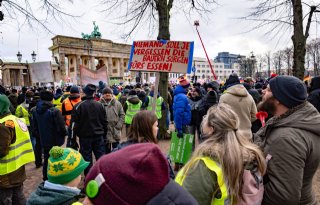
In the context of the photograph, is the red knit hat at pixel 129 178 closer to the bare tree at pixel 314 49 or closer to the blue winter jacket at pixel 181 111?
the blue winter jacket at pixel 181 111

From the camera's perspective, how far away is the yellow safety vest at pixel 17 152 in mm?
3611

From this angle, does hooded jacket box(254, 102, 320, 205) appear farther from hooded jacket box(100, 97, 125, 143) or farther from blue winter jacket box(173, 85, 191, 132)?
hooded jacket box(100, 97, 125, 143)

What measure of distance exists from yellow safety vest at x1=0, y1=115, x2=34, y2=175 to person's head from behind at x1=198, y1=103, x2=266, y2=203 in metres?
2.79

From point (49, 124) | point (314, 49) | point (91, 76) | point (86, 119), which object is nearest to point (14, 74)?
point (91, 76)

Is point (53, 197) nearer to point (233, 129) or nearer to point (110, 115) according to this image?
point (233, 129)

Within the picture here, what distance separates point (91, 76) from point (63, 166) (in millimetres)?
11433

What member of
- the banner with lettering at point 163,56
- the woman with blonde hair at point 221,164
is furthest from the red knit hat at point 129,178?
the banner with lettering at point 163,56

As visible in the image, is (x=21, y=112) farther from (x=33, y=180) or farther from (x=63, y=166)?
(x=63, y=166)

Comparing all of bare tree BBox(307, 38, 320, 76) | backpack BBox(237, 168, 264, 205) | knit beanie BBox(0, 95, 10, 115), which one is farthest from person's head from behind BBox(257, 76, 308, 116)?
bare tree BBox(307, 38, 320, 76)

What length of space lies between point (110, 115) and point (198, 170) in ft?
15.8

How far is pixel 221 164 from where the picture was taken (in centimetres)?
179

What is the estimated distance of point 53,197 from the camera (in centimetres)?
196

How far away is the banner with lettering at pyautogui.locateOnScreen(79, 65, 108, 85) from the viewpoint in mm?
12883

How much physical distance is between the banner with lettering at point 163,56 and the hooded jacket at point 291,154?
306 cm
